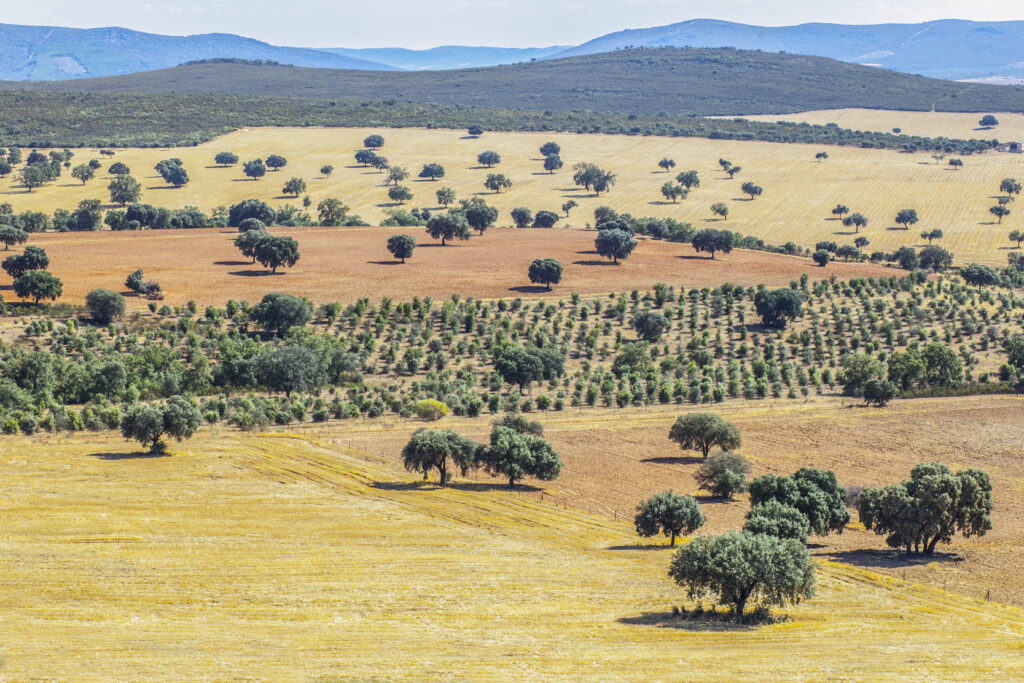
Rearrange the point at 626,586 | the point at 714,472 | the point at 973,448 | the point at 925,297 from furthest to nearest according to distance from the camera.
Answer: the point at 925,297 < the point at 973,448 < the point at 714,472 < the point at 626,586

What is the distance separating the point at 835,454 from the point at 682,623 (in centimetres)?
3447

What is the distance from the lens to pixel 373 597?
46969 mm

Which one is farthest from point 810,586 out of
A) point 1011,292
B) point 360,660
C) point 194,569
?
point 1011,292

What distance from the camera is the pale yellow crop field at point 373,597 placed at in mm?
38812

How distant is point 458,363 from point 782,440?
34.1m

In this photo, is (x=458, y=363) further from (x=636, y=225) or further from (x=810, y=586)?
(x=636, y=225)

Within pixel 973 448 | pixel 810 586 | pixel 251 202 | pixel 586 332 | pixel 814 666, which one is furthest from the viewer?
pixel 251 202

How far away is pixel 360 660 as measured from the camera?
3909 centimetres

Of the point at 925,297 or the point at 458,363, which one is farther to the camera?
the point at 925,297

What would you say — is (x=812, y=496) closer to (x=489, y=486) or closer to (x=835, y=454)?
(x=835, y=454)

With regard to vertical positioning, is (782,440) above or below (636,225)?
below

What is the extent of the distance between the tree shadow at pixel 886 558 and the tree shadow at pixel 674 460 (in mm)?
18531

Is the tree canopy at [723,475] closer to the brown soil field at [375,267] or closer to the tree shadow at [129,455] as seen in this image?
the tree shadow at [129,455]

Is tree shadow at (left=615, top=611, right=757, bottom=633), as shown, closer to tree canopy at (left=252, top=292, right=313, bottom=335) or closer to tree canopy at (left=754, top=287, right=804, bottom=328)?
tree canopy at (left=252, top=292, right=313, bottom=335)
